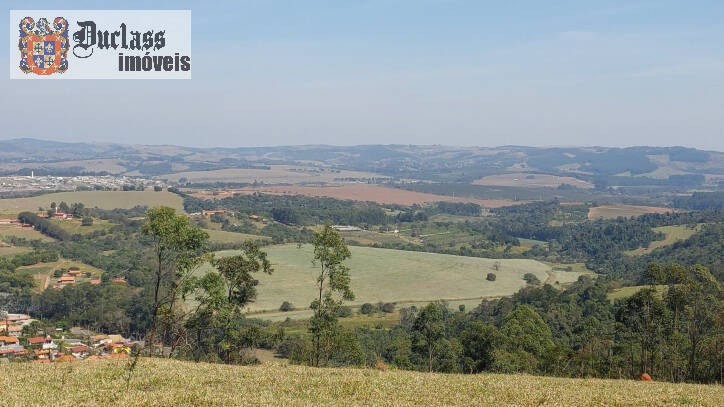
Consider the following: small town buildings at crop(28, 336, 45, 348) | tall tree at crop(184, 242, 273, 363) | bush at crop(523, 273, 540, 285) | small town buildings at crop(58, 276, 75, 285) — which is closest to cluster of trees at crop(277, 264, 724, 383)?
tall tree at crop(184, 242, 273, 363)

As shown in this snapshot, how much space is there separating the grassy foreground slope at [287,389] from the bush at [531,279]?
369 feet

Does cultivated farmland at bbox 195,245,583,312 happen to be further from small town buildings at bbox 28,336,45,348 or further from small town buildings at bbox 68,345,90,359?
small town buildings at bbox 28,336,45,348

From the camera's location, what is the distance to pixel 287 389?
20.8 meters

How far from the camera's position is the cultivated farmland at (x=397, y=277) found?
11375cm

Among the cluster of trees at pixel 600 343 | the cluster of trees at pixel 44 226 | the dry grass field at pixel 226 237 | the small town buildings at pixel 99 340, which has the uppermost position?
the cluster of trees at pixel 600 343

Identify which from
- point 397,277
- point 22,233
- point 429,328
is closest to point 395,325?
point 397,277

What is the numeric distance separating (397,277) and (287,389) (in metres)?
108

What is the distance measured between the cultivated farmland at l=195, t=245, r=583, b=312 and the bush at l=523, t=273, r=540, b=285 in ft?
5.04

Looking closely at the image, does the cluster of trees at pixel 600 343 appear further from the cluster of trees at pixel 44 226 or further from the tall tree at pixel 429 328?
the cluster of trees at pixel 44 226

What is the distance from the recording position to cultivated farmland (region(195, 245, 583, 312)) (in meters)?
114

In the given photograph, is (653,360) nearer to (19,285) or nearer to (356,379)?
(356,379)

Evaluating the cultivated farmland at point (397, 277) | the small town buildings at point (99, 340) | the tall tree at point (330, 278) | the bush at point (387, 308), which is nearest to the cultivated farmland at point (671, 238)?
the cultivated farmland at point (397, 277)

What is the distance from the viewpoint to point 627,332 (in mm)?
53906

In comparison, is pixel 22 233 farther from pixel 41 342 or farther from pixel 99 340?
pixel 41 342
